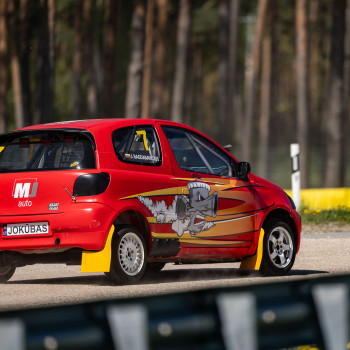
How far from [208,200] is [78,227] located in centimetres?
163

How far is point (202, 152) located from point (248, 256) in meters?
1.20

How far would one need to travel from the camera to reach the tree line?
33562 millimetres

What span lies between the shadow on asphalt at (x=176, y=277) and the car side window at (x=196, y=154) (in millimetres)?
1125

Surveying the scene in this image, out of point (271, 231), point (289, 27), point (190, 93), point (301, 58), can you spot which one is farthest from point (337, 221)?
point (190, 93)

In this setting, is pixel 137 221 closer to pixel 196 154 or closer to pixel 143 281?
pixel 143 281

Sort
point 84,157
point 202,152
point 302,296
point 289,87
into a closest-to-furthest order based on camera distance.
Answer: point 302,296 < point 84,157 < point 202,152 < point 289,87

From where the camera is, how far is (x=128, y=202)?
31.8 feet

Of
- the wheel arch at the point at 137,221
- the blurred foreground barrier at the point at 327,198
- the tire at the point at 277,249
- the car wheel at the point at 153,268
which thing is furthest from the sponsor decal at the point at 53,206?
the blurred foreground barrier at the point at 327,198

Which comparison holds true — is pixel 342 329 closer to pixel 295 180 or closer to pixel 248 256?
pixel 248 256

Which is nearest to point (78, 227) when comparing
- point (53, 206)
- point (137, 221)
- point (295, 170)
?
point (53, 206)

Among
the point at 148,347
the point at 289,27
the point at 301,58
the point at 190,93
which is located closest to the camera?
the point at 148,347

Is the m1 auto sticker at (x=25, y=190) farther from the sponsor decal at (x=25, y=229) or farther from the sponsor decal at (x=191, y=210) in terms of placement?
the sponsor decal at (x=191, y=210)

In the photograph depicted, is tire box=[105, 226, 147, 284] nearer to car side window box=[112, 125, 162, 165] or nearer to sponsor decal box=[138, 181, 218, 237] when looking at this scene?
sponsor decal box=[138, 181, 218, 237]

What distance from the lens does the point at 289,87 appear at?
3425 inches
